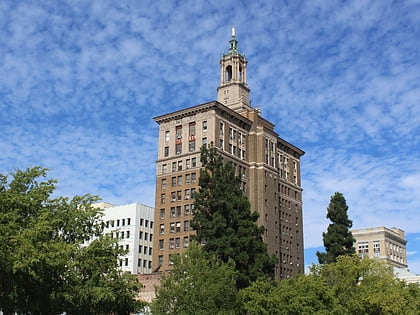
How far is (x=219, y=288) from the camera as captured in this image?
48.6 meters

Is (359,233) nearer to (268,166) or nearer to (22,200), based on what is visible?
(268,166)

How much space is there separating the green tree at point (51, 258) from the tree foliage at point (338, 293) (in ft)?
39.6

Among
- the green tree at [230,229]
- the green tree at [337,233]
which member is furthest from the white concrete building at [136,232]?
the green tree at [230,229]

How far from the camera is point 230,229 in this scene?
57.3 meters

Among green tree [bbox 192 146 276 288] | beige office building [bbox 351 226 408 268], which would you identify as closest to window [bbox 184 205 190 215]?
green tree [bbox 192 146 276 288]

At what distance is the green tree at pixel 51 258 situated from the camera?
43841 mm

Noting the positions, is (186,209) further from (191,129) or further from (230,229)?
(230,229)

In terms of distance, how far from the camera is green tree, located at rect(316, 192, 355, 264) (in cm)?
8281

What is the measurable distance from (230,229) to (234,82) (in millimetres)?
69383

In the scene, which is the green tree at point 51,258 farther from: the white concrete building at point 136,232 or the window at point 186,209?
the white concrete building at point 136,232

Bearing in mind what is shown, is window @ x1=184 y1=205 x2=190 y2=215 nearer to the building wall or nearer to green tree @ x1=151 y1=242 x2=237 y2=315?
the building wall

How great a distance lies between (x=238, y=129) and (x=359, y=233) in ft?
312

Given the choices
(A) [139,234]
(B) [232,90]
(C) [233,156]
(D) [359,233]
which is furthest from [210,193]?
(D) [359,233]

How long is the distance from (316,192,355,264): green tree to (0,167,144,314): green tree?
37.4 metres
